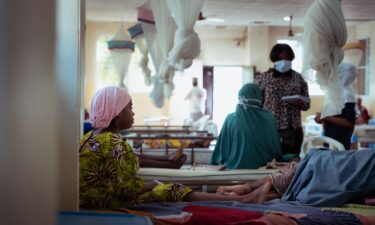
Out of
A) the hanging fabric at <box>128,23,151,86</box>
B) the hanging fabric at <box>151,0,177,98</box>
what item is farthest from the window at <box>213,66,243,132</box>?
the hanging fabric at <box>151,0,177,98</box>

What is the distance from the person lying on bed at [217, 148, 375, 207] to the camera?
333 centimetres

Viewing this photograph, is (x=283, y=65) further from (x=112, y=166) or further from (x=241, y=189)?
(x=112, y=166)

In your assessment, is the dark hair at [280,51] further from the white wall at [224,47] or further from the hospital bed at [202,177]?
the white wall at [224,47]

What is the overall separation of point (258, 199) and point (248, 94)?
1669mm

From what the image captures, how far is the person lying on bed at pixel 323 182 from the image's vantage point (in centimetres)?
333

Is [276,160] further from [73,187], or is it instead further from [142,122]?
[142,122]

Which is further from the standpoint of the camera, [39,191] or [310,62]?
[310,62]

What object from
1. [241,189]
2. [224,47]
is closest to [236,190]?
[241,189]

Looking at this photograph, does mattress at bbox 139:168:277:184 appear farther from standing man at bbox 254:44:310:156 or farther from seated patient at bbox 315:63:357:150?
seated patient at bbox 315:63:357:150

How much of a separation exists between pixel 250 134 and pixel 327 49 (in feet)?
3.55

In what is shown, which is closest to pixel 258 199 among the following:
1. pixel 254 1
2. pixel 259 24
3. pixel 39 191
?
pixel 39 191

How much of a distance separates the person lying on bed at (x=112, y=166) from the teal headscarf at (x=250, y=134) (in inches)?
59.1

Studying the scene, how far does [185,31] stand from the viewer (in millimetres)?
5738

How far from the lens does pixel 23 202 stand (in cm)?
87
